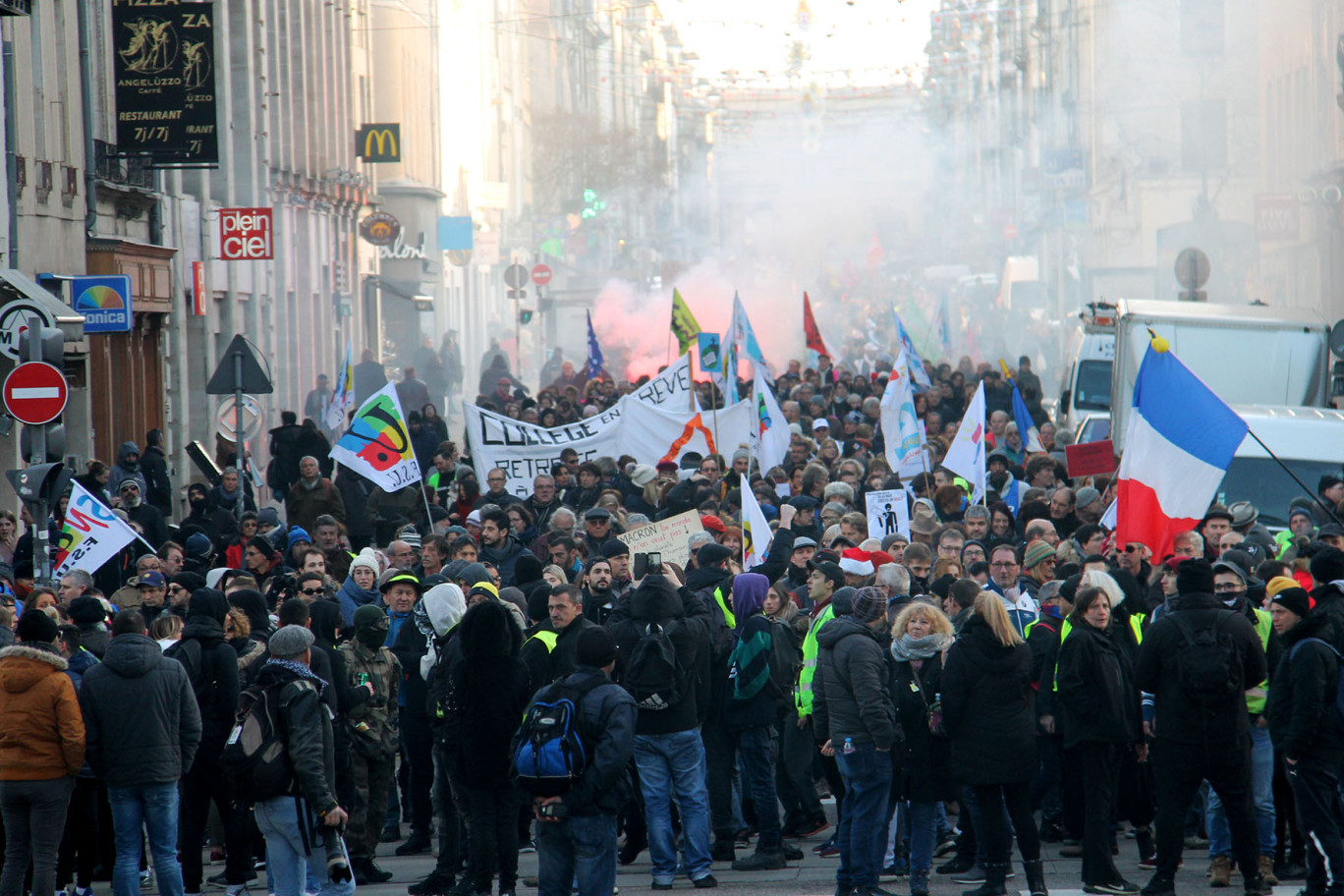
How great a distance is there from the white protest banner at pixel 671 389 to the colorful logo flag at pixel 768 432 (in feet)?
3.07

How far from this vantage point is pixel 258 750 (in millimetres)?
7934

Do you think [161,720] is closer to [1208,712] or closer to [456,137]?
[1208,712]

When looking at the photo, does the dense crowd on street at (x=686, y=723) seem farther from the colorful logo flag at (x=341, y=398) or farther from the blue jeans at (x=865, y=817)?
the colorful logo flag at (x=341, y=398)

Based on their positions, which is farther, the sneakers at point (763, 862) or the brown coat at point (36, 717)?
the sneakers at point (763, 862)

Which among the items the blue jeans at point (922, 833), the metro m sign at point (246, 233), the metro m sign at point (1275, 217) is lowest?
the blue jeans at point (922, 833)

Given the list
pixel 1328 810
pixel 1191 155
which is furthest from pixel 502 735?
pixel 1191 155

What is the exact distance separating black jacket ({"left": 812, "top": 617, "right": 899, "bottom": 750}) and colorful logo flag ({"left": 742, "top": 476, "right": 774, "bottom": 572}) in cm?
377

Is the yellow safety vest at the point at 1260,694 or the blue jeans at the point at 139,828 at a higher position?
the yellow safety vest at the point at 1260,694

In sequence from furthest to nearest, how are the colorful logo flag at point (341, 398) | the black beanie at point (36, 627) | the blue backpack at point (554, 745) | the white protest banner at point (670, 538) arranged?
the colorful logo flag at point (341, 398) < the white protest banner at point (670, 538) < the black beanie at point (36, 627) < the blue backpack at point (554, 745)

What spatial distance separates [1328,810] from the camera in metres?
8.23

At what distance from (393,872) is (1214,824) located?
4399 millimetres

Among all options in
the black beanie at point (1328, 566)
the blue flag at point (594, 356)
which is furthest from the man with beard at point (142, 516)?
the blue flag at point (594, 356)

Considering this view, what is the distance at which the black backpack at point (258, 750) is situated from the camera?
7.93m

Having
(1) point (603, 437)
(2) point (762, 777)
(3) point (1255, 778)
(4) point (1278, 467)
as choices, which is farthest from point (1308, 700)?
(1) point (603, 437)
